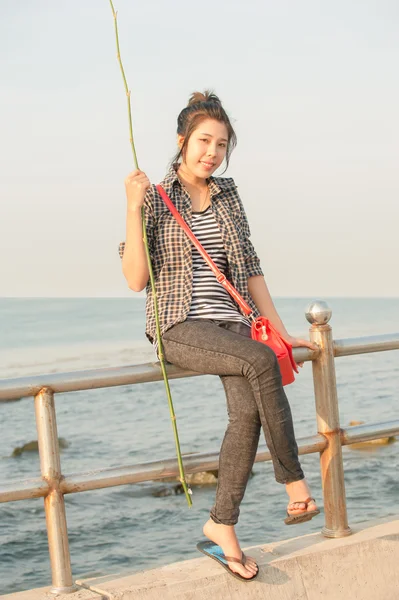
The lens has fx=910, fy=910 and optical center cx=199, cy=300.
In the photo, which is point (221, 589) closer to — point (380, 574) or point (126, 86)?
point (380, 574)

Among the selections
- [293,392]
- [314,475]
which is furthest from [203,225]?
[293,392]

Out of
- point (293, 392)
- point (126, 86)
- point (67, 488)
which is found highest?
point (126, 86)

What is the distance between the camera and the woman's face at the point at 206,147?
133 inches

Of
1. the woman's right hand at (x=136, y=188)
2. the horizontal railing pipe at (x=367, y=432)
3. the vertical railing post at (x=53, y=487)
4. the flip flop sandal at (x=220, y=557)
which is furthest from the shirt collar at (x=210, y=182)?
the flip flop sandal at (x=220, y=557)

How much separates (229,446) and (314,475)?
7.53 metres

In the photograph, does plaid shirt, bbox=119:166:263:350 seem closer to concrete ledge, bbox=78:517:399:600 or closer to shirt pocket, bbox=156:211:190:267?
shirt pocket, bbox=156:211:190:267

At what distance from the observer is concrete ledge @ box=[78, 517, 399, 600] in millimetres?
3012

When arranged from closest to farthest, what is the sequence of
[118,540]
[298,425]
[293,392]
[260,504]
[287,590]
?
[287,590], [118,540], [260,504], [298,425], [293,392]

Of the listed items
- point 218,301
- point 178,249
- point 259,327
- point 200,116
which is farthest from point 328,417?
point 200,116

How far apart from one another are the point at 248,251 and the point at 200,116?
21.2 inches

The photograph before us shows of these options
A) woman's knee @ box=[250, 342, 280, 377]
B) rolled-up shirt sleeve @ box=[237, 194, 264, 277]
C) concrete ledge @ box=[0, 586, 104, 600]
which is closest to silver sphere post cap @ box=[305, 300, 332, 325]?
rolled-up shirt sleeve @ box=[237, 194, 264, 277]

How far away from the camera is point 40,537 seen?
28.4 feet

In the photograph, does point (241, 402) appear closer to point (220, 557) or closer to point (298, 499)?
point (298, 499)

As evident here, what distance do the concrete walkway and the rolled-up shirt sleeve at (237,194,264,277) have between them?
1031mm
